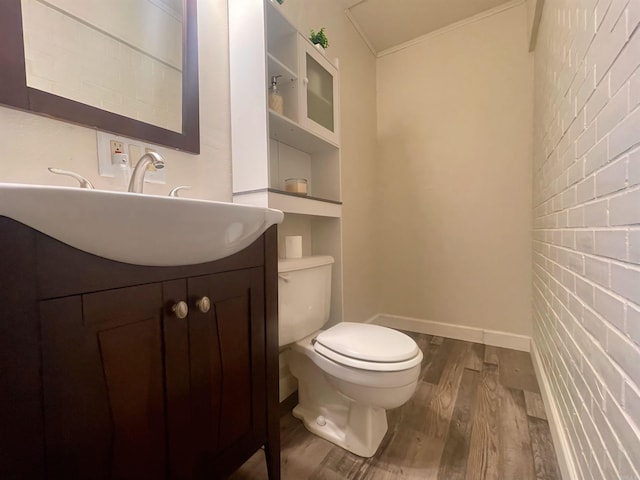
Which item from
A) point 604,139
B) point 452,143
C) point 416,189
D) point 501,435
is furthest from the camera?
point 416,189

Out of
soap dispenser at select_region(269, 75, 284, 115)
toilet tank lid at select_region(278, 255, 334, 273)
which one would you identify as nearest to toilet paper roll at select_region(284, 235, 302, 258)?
toilet tank lid at select_region(278, 255, 334, 273)

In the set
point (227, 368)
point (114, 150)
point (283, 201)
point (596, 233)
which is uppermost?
point (114, 150)

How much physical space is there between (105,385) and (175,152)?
75cm

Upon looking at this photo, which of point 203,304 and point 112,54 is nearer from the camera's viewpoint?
point 203,304

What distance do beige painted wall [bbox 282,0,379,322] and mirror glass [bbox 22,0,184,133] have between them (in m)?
0.97

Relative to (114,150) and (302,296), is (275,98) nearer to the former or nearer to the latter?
(114,150)

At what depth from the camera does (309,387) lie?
1.21m

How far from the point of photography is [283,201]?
1.08 metres

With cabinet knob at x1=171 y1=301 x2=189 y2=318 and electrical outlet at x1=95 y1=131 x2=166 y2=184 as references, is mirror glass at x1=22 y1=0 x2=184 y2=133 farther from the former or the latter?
cabinet knob at x1=171 y1=301 x2=189 y2=318

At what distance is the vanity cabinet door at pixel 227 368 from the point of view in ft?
2.03

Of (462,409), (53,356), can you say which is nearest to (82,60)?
(53,356)

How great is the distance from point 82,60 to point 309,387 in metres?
1.37

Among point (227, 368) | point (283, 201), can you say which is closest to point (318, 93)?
point (283, 201)

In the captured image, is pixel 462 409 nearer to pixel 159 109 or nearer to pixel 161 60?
pixel 159 109
